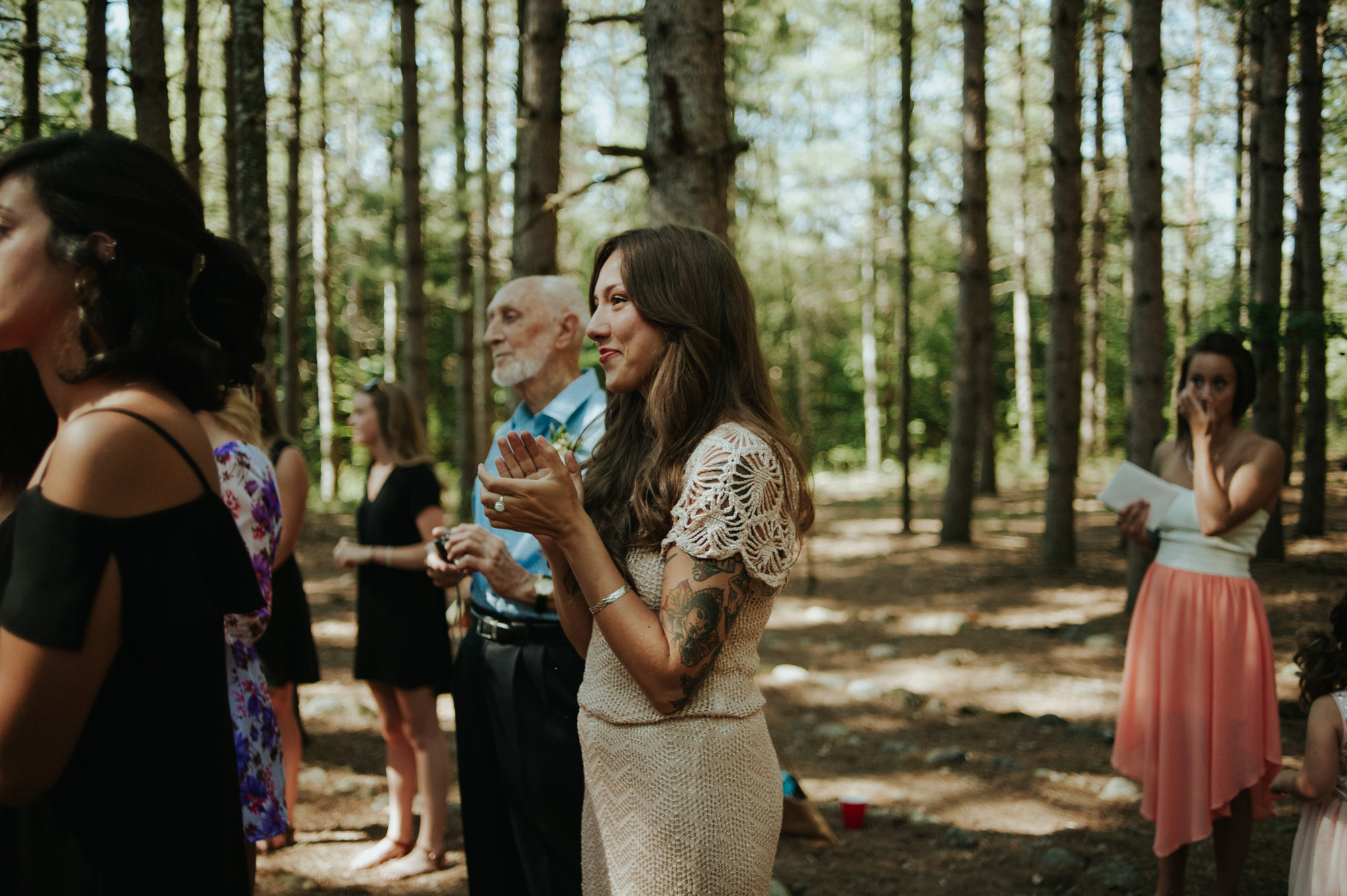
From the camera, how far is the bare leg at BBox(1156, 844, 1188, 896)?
356 cm

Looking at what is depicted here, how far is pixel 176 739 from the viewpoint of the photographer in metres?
1.48

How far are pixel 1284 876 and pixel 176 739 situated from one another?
14.1ft

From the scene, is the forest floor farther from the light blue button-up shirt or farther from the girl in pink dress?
the light blue button-up shirt

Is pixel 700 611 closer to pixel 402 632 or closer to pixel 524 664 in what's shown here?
pixel 524 664

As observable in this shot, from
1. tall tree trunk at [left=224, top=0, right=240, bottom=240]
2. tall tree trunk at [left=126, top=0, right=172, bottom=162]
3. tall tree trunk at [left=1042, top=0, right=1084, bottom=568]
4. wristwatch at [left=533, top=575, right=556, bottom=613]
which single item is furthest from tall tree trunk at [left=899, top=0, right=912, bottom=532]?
wristwatch at [left=533, top=575, right=556, bottom=613]

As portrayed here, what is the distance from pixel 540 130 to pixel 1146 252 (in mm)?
5264

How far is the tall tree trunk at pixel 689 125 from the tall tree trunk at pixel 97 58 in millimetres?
2897

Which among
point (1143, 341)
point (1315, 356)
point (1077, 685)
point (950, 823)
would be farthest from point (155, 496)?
point (1315, 356)

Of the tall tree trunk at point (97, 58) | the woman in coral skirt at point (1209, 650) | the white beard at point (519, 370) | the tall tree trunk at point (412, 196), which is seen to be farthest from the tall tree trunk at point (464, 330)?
the woman in coral skirt at point (1209, 650)

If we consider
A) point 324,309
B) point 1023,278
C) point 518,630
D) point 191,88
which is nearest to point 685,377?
point 518,630

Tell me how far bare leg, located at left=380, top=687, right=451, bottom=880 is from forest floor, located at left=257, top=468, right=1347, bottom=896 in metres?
0.11

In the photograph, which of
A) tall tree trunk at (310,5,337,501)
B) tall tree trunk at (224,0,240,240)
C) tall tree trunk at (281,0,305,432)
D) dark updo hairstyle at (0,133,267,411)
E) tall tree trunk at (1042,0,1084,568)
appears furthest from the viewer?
tall tree trunk at (310,5,337,501)

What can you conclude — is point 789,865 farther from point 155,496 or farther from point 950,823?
point 155,496

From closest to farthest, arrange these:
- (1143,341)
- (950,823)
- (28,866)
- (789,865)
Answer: (28,866), (789,865), (950,823), (1143,341)
